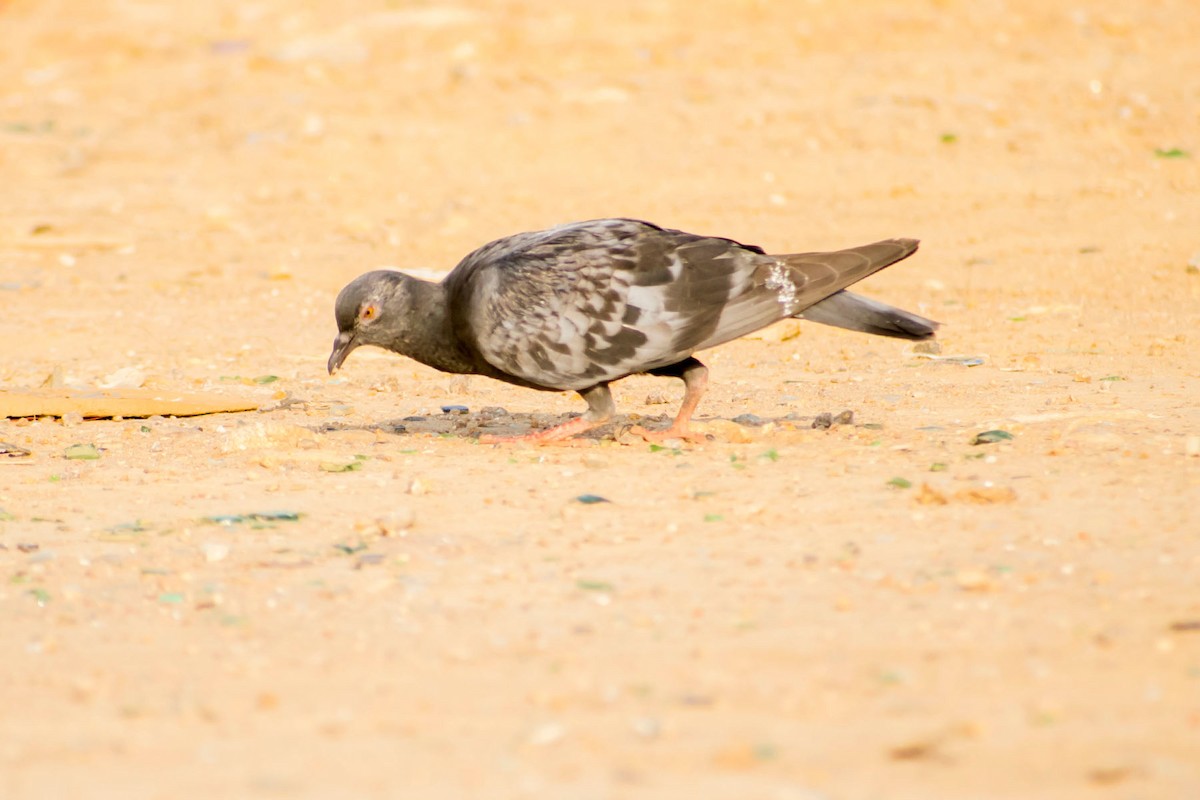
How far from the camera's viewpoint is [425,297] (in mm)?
7020

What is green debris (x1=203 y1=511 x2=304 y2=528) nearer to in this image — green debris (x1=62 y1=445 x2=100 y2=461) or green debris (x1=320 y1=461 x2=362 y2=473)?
green debris (x1=320 y1=461 x2=362 y2=473)

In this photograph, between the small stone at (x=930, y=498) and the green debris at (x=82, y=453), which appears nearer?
the small stone at (x=930, y=498)

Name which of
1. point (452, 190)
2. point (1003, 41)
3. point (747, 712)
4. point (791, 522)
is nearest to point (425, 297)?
point (791, 522)

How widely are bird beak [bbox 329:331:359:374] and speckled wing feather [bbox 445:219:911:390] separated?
1.80 feet

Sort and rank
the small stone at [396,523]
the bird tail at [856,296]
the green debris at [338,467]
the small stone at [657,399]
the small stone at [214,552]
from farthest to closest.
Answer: the small stone at [657,399]
the bird tail at [856,296]
the green debris at [338,467]
the small stone at [396,523]
the small stone at [214,552]

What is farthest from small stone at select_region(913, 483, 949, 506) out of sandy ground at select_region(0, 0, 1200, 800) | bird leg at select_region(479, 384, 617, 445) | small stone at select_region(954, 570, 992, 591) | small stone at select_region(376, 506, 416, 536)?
bird leg at select_region(479, 384, 617, 445)

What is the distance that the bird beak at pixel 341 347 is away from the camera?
7070mm

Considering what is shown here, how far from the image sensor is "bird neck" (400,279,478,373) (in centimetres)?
696

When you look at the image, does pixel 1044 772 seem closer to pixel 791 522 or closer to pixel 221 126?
pixel 791 522

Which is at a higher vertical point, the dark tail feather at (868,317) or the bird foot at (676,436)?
the dark tail feather at (868,317)

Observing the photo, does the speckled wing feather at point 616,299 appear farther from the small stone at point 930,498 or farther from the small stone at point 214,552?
the small stone at point 214,552

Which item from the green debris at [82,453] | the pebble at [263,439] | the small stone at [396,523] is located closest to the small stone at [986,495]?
the small stone at [396,523]

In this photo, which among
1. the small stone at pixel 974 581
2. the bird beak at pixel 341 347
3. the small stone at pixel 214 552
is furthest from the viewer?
the bird beak at pixel 341 347

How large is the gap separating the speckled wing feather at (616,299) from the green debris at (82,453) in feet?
5.44
